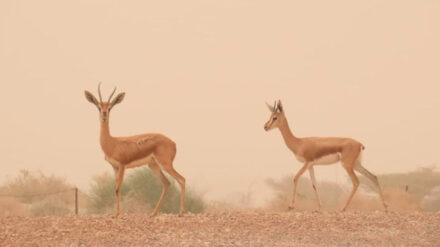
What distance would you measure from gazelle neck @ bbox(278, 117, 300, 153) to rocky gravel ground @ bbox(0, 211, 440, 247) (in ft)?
6.38

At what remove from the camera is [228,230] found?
1416 centimetres

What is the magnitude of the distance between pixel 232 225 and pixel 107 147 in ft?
10.1

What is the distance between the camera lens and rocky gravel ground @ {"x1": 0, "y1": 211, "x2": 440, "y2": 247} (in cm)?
1342

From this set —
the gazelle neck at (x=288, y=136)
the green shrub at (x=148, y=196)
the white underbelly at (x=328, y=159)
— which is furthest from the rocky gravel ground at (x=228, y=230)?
the green shrub at (x=148, y=196)

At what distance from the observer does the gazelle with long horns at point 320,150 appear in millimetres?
16906

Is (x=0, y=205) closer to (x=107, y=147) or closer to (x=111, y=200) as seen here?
(x=111, y=200)

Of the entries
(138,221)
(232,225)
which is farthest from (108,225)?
(232,225)

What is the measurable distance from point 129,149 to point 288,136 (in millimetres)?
4435

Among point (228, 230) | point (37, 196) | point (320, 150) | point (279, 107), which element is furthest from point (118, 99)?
point (37, 196)

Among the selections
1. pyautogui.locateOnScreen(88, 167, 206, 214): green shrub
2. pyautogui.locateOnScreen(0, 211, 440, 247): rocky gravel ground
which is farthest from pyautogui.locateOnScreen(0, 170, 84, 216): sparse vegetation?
pyautogui.locateOnScreen(0, 211, 440, 247): rocky gravel ground

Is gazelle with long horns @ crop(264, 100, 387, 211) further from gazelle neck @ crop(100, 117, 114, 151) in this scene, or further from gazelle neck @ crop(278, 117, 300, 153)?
gazelle neck @ crop(100, 117, 114, 151)

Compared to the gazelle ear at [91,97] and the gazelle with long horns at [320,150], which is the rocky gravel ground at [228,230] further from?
the gazelle ear at [91,97]

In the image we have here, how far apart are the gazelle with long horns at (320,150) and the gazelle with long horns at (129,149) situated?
10.5 feet

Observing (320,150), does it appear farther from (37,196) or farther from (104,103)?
(37,196)
